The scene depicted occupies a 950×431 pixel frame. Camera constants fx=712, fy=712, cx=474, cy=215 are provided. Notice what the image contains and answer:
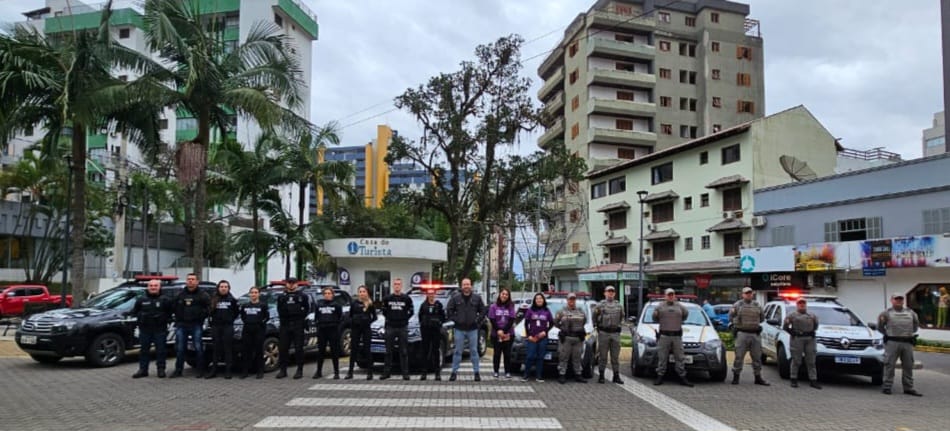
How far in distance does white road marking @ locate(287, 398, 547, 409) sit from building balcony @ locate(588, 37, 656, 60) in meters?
50.1

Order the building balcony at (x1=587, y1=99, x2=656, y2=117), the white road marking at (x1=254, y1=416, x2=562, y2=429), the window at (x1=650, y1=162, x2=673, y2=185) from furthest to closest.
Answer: the building balcony at (x1=587, y1=99, x2=656, y2=117), the window at (x1=650, y1=162, x2=673, y2=185), the white road marking at (x1=254, y1=416, x2=562, y2=429)

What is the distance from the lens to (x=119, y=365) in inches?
568

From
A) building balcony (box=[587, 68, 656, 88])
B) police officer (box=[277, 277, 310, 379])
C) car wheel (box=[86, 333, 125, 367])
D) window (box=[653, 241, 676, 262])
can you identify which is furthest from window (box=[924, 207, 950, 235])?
building balcony (box=[587, 68, 656, 88])

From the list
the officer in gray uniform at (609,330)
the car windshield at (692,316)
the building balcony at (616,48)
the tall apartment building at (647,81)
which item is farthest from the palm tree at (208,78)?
the building balcony at (616,48)

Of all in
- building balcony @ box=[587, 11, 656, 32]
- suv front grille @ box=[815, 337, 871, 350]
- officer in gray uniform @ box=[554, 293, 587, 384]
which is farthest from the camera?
building balcony @ box=[587, 11, 656, 32]

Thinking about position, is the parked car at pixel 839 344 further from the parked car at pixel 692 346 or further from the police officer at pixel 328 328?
the police officer at pixel 328 328

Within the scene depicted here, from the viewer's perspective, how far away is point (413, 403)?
10266 mm

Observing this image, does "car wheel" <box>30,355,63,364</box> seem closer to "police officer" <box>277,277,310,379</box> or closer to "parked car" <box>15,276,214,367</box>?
"parked car" <box>15,276,214,367</box>

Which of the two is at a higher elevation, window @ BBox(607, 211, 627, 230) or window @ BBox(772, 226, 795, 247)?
window @ BBox(607, 211, 627, 230)

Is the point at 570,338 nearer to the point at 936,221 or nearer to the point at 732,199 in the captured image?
the point at 936,221

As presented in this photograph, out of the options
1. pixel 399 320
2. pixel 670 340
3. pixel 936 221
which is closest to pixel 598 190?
pixel 936 221

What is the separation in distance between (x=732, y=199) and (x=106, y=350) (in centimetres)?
3395

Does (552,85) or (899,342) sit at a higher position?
(552,85)

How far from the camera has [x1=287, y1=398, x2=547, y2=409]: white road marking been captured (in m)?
10.1
